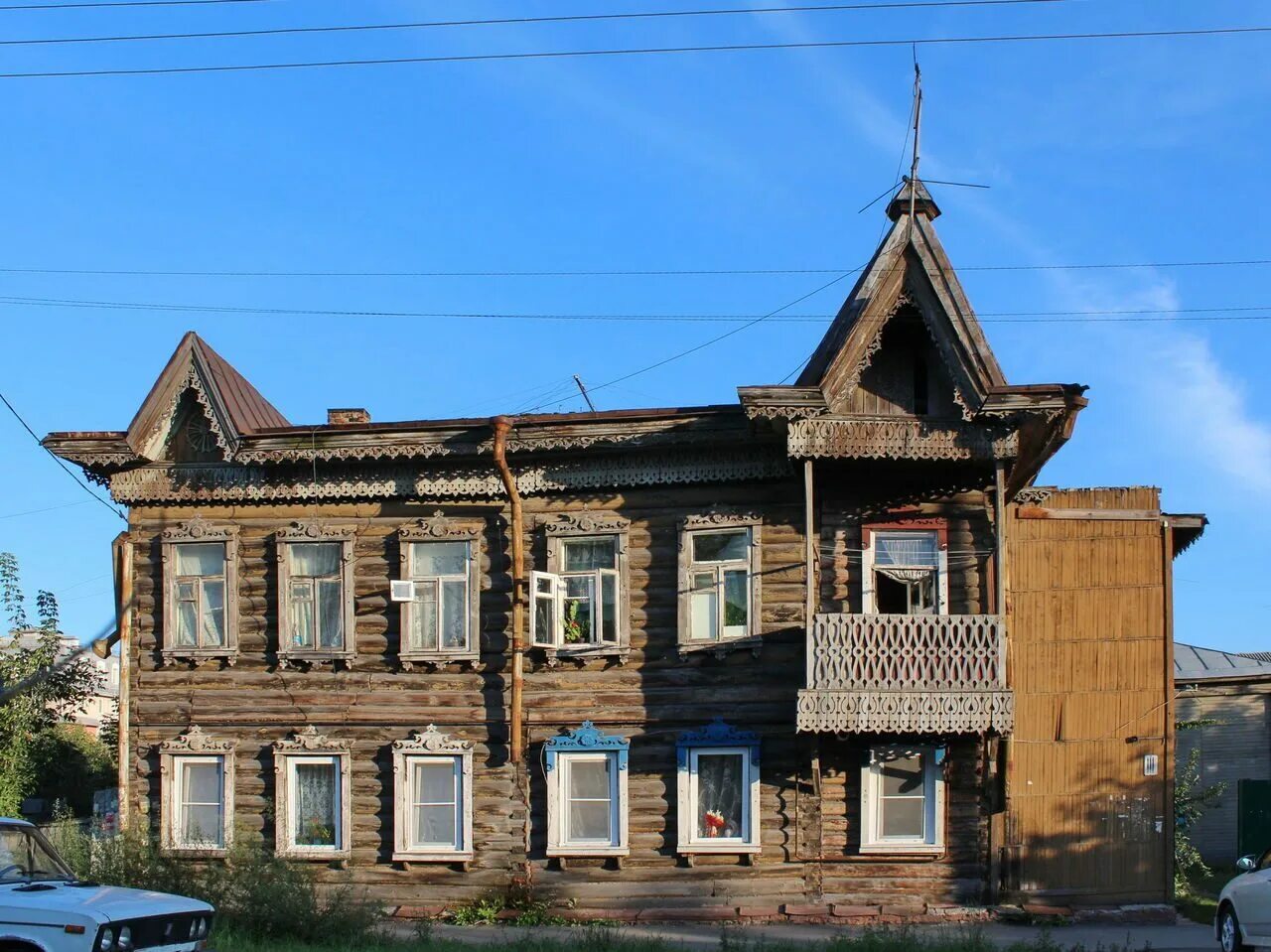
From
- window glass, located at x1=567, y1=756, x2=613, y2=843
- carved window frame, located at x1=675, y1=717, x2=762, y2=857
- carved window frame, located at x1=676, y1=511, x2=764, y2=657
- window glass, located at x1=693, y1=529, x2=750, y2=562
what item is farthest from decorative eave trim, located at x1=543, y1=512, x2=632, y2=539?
window glass, located at x1=567, y1=756, x2=613, y2=843

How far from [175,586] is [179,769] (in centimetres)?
276

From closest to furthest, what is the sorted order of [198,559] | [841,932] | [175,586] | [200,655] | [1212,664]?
[841,932] < [200,655] < [175,586] < [198,559] < [1212,664]

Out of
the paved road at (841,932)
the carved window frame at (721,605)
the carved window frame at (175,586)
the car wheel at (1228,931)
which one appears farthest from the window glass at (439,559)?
the car wheel at (1228,931)

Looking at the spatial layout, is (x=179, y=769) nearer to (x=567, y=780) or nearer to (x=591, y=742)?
(x=567, y=780)

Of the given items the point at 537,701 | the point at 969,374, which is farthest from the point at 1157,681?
the point at 537,701

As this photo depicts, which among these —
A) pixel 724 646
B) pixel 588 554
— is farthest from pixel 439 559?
pixel 724 646

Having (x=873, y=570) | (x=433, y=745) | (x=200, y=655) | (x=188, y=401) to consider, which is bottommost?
(x=433, y=745)

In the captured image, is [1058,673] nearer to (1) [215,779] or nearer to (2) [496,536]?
(2) [496,536]

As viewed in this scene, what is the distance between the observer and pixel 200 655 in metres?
22.7

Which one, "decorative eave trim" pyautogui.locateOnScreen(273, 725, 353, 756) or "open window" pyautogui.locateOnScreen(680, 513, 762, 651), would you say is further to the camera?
"decorative eave trim" pyautogui.locateOnScreen(273, 725, 353, 756)

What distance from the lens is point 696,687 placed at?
20.9 meters

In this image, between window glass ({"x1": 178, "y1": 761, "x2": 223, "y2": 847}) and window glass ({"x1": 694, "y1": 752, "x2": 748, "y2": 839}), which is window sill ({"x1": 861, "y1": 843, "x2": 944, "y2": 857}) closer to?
window glass ({"x1": 694, "y1": 752, "x2": 748, "y2": 839})

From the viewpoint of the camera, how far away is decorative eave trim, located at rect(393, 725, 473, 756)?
21.6 metres

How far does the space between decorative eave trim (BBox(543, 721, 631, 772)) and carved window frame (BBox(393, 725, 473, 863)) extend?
1351 mm
